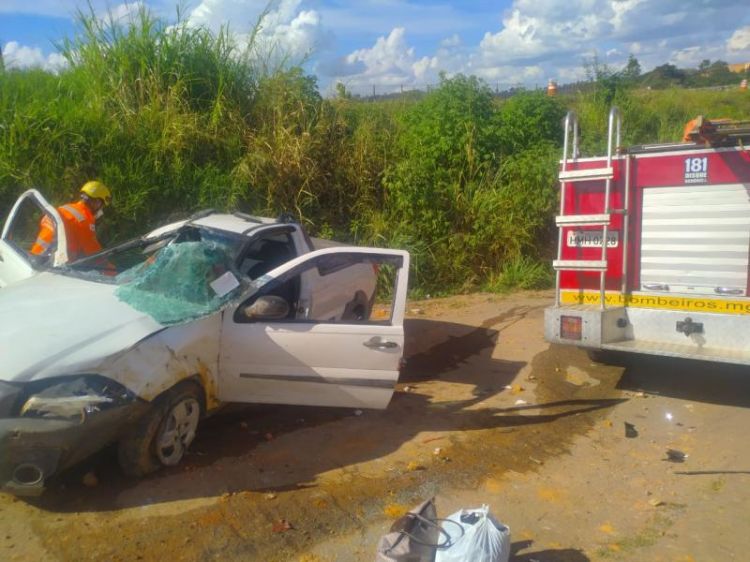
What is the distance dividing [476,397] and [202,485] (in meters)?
2.93

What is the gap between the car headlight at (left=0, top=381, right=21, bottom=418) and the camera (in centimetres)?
386

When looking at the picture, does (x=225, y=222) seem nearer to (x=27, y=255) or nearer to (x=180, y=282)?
(x=180, y=282)

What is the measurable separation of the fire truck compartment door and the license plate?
0.25 meters

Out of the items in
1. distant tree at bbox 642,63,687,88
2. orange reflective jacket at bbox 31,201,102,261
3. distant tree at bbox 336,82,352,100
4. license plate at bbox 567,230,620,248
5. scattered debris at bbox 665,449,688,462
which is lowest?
scattered debris at bbox 665,449,688,462

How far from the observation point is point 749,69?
1848 inches

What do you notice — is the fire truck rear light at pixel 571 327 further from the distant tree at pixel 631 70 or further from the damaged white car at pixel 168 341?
the distant tree at pixel 631 70

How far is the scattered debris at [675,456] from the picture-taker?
5328 mm

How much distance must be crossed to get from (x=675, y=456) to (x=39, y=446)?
4.41 m

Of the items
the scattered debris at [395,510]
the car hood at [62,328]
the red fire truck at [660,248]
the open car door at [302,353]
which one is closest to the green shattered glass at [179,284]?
the car hood at [62,328]

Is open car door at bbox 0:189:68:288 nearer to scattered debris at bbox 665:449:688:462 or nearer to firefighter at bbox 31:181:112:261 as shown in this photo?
firefighter at bbox 31:181:112:261

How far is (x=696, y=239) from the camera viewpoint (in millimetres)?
6023

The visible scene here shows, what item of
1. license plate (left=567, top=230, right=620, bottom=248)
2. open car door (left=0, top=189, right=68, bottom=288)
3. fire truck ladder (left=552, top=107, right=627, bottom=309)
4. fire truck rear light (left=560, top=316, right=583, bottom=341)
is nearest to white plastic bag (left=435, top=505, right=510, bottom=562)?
fire truck rear light (left=560, top=316, right=583, bottom=341)

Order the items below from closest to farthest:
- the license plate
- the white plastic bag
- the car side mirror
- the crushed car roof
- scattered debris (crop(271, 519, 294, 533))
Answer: the white plastic bag < scattered debris (crop(271, 519, 294, 533)) < the car side mirror < the crushed car roof < the license plate

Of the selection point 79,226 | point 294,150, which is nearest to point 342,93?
point 294,150
